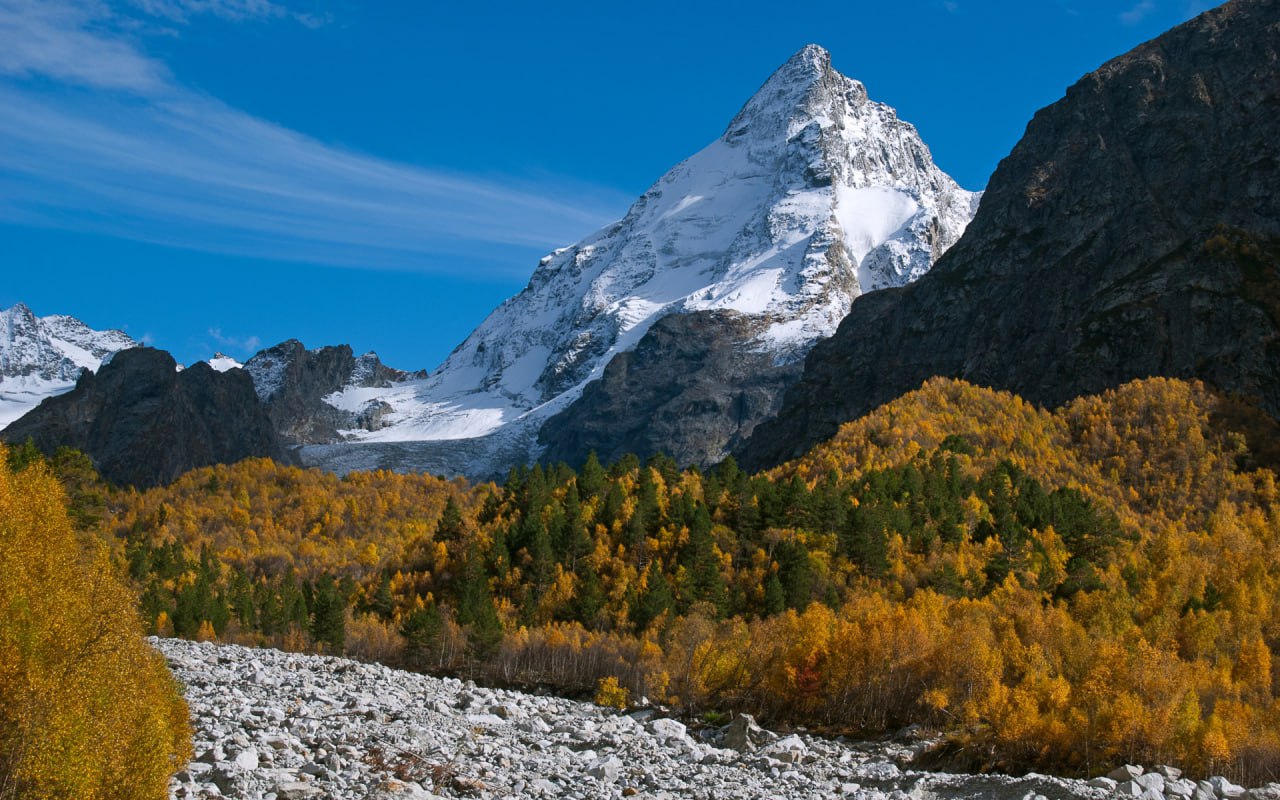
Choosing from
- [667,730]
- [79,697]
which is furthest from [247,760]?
[667,730]

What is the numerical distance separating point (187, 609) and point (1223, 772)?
3844 inches

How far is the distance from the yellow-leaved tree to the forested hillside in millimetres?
58771

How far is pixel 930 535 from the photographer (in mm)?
137375

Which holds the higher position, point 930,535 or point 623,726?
point 930,535

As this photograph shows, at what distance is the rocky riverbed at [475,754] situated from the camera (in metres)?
48.2

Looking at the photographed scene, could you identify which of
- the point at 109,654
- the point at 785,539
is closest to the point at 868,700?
the point at 785,539

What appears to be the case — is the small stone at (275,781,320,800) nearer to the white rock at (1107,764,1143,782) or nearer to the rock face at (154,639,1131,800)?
the rock face at (154,639,1131,800)

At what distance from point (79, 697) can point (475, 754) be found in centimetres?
2165

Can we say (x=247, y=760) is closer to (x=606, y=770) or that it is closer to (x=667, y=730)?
(x=606, y=770)

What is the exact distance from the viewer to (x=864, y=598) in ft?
409

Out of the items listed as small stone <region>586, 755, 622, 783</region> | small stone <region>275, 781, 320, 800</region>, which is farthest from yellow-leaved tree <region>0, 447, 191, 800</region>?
small stone <region>586, 755, 622, 783</region>

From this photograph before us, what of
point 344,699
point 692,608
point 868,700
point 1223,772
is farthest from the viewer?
point 692,608

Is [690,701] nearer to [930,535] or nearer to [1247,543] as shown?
[930,535]

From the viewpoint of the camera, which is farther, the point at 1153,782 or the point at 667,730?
the point at 667,730
